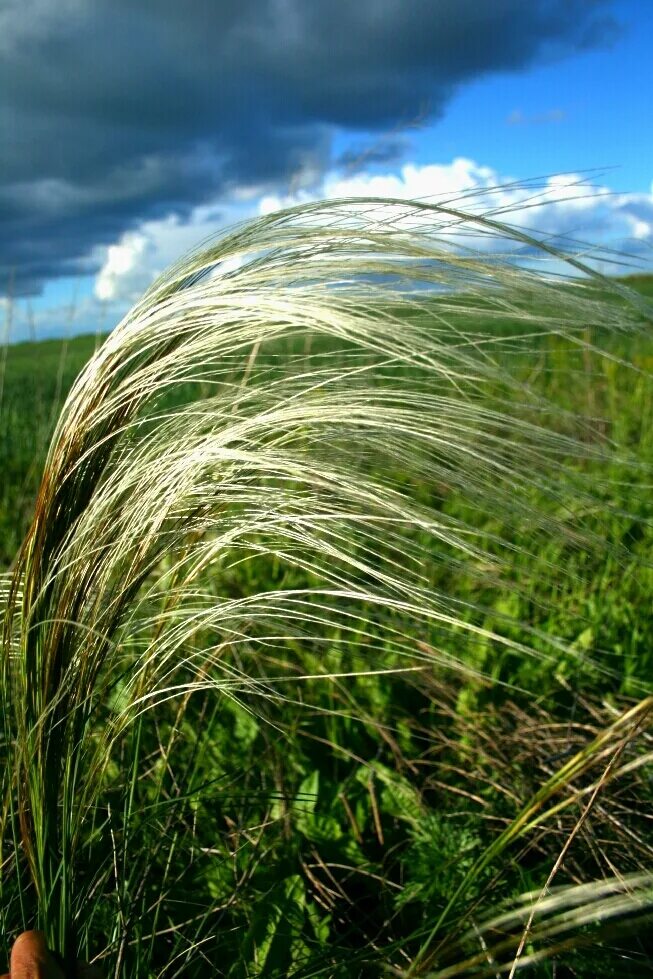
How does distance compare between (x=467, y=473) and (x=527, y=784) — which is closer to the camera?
(x=467, y=473)

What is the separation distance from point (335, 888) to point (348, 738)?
1.18 feet

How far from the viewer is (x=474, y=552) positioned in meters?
0.83

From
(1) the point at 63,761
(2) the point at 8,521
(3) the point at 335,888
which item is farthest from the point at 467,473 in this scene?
(2) the point at 8,521

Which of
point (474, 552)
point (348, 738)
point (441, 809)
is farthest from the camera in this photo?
point (348, 738)

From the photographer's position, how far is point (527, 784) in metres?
1.52

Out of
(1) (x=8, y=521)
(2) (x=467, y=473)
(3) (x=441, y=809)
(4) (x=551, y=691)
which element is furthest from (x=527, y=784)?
(1) (x=8, y=521)

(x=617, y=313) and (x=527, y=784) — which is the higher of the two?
(x=617, y=313)

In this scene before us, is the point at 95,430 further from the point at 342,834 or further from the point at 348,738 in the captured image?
the point at 348,738

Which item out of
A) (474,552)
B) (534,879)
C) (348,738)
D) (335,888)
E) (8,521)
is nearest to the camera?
(474,552)

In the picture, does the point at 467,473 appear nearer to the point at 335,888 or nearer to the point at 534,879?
the point at 534,879

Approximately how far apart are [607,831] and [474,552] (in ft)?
2.68

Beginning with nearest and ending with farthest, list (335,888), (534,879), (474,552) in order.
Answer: (474,552) < (534,879) < (335,888)

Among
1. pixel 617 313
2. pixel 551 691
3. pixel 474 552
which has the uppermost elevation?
pixel 617 313

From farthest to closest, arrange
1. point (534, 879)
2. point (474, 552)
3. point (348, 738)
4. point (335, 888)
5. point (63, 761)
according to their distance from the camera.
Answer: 1. point (348, 738)
2. point (335, 888)
3. point (534, 879)
4. point (63, 761)
5. point (474, 552)
